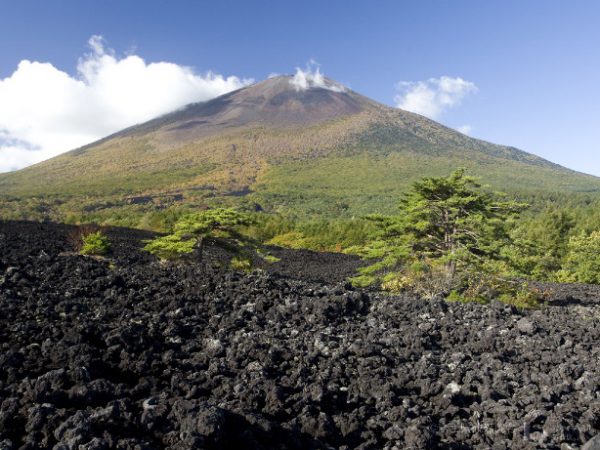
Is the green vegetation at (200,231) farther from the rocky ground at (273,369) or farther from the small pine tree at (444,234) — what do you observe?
the rocky ground at (273,369)

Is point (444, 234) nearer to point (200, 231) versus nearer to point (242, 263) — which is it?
point (242, 263)

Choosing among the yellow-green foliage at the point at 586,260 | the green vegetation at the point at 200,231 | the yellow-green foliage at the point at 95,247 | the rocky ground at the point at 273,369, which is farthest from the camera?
the yellow-green foliage at the point at 586,260

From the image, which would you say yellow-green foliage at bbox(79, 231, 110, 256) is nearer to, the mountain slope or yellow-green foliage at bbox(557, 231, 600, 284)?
yellow-green foliage at bbox(557, 231, 600, 284)

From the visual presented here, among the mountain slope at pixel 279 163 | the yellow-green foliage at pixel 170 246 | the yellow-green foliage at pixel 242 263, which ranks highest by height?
the mountain slope at pixel 279 163

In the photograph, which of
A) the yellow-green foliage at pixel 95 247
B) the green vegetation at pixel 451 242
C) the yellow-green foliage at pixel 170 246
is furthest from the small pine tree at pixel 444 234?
the yellow-green foliage at pixel 95 247

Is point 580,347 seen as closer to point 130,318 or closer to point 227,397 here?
point 227,397

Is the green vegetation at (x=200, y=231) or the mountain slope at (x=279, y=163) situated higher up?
the mountain slope at (x=279, y=163)

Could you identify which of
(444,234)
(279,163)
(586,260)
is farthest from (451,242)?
(279,163)
